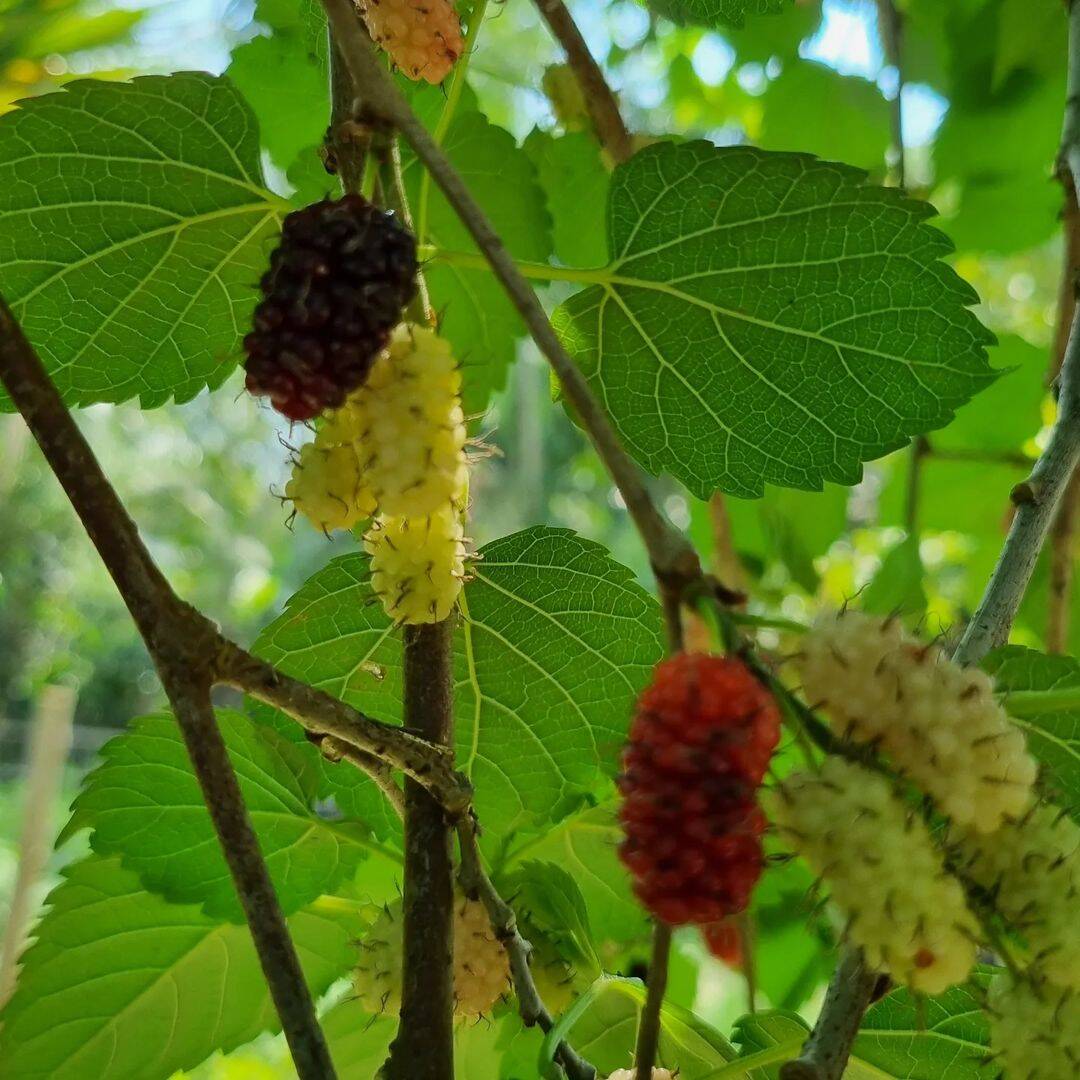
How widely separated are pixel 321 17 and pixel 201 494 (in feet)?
22.9

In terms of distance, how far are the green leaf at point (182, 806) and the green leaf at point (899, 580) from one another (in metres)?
0.38

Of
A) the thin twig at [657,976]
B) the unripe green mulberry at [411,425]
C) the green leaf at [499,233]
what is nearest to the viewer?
the thin twig at [657,976]

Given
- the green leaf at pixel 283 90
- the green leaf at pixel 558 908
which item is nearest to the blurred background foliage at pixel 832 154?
the green leaf at pixel 283 90

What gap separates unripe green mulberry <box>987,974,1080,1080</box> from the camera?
0.31 metres

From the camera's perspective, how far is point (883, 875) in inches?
11.0

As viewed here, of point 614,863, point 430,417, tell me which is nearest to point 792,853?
point 430,417

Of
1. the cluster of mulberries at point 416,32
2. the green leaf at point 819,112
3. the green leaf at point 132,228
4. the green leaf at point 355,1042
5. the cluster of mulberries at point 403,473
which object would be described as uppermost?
the green leaf at point 819,112

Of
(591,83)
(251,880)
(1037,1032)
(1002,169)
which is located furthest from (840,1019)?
(1002,169)

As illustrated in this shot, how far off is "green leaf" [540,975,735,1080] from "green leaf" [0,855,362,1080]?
0.48ft

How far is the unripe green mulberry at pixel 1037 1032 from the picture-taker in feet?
1.01

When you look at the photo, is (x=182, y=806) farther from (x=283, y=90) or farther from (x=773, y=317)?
(x=283, y=90)

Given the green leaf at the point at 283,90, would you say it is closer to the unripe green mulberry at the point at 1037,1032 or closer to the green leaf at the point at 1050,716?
the green leaf at the point at 1050,716

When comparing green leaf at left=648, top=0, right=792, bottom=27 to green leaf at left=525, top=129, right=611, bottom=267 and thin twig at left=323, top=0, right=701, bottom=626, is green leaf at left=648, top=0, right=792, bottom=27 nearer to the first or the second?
green leaf at left=525, top=129, right=611, bottom=267

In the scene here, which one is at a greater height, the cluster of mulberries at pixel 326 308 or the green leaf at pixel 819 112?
the green leaf at pixel 819 112
